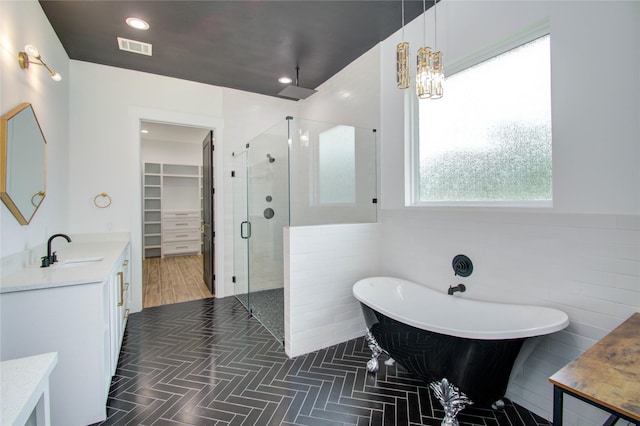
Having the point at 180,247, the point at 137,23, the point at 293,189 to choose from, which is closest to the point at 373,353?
the point at 293,189

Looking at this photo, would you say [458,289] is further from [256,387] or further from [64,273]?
[64,273]

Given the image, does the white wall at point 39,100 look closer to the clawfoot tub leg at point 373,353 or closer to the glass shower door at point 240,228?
the glass shower door at point 240,228

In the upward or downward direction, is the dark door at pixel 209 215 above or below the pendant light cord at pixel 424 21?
below

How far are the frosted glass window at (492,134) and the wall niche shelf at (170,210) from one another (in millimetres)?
6743

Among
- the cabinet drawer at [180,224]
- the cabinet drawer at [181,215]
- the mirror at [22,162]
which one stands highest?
the mirror at [22,162]

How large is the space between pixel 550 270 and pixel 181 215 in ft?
25.7

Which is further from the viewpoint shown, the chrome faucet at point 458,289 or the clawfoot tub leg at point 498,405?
the chrome faucet at point 458,289

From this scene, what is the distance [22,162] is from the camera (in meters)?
2.09

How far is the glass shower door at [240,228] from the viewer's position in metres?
4.00

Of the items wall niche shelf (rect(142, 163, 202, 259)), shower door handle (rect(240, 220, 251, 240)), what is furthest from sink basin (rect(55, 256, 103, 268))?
wall niche shelf (rect(142, 163, 202, 259))

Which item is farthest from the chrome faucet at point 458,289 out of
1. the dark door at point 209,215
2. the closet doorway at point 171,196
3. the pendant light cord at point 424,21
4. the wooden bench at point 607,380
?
the closet doorway at point 171,196

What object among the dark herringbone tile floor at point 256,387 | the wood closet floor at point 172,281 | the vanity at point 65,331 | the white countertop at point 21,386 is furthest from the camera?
the wood closet floor at point 172,281

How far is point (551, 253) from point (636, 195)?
0.50m

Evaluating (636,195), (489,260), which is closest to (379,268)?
(489,260)
